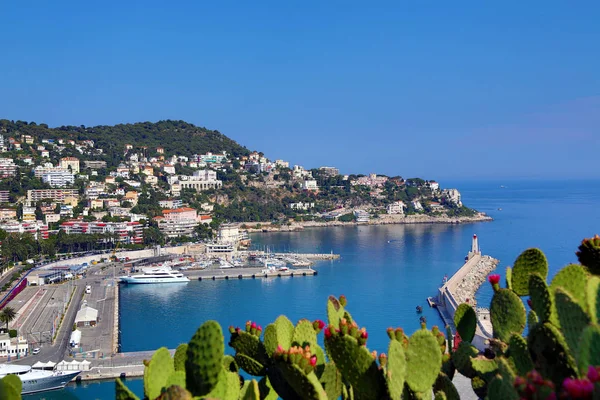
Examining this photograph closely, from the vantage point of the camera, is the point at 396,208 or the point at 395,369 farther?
the point at 396,208

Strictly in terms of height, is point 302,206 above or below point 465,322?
below

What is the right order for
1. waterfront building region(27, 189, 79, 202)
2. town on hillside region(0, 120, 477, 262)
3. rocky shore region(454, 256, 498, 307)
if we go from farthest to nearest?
waterfront building region(27, 189, 79, 202) < town on hillside region(0, 120, 477, 262) < rocky shore region(454, 256, 498, 307)

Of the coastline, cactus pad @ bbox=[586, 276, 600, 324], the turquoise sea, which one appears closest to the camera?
cactus pad @ bbox=[586, 276, 600, 324]

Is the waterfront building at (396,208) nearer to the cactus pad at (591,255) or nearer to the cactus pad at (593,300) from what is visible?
the cactus pad at (591,255)

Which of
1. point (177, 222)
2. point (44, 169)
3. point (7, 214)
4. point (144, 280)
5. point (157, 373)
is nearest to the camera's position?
point (157, 373)

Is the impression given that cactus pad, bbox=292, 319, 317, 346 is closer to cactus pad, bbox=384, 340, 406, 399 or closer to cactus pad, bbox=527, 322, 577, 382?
cactus pad, bbox=384, 340, 406, 399

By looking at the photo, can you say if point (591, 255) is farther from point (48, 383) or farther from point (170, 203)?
point (170, 203)

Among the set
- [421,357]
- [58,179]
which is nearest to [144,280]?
[58,179]

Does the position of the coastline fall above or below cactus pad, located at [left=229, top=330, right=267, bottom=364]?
below

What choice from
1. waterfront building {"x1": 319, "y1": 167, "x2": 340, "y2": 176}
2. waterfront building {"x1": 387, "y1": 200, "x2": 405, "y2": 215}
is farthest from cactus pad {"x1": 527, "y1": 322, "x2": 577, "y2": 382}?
waterfront building {"x1": 319, "y1": 167, "x2": 340, "y2": 176}
